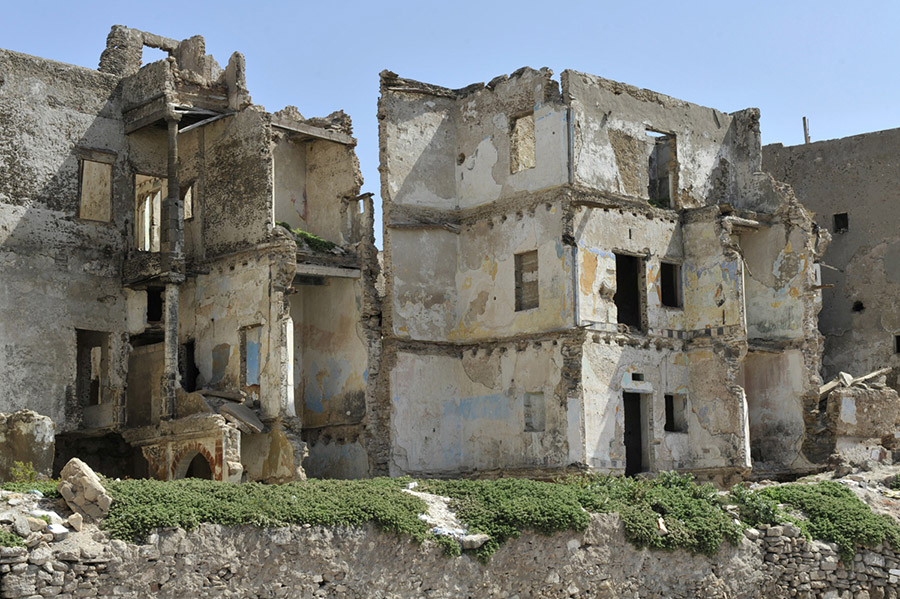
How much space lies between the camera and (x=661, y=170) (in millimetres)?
30141

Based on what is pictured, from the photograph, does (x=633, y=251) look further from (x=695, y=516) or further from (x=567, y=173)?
(x=695, y=516)

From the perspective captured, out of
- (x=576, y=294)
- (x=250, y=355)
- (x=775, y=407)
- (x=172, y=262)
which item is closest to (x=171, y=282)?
(x=172, y=262)

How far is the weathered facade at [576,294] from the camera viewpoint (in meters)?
27.2

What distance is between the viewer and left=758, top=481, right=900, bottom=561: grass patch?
76.0 ft

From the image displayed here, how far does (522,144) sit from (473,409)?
5.92 metres

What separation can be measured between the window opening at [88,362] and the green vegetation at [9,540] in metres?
12.0

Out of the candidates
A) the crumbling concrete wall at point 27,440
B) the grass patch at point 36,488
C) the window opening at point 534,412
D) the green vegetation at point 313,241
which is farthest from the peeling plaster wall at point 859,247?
the grass patch at point 36,488

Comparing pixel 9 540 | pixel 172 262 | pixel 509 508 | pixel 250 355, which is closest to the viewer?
pixel 9 540

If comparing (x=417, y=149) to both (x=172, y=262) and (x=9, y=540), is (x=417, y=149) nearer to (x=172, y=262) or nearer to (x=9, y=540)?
(x=172, y=262)

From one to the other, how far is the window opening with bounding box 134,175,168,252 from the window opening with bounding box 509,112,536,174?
8663 mm

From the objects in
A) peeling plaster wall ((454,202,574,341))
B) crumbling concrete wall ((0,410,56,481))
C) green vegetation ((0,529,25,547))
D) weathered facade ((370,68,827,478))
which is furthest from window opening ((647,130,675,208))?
green vegetation ((0,529,25,547))

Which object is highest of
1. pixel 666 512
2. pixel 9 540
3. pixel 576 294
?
pixel 576 294

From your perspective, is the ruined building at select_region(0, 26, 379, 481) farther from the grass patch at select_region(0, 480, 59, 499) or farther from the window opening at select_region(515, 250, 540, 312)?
the grass patch at select_region(0, 480, 59, 499)

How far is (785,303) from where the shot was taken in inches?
1185
